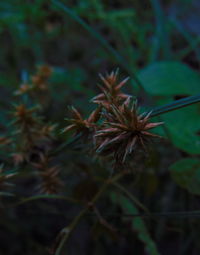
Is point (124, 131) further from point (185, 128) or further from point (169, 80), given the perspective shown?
point (169, 80)

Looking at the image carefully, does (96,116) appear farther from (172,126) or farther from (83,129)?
(172,126)

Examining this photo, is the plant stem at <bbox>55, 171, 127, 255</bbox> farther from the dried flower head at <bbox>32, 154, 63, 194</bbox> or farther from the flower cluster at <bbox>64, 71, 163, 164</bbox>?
the flower cluster at <bbox>64, 71, 163, 164</bbox>

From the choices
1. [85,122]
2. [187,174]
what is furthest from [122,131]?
[187,174]

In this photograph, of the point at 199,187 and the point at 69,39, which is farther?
the point at 69,39

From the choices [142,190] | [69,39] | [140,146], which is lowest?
[142,190]

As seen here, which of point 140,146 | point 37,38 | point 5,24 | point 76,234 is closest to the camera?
point 140,146

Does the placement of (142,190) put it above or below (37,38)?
below

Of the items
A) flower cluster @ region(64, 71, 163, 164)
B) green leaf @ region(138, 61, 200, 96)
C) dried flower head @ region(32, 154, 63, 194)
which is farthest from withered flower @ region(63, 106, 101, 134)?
green leaf @ region(138, 61, 200, 96)

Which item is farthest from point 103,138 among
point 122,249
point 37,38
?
point 37,38
